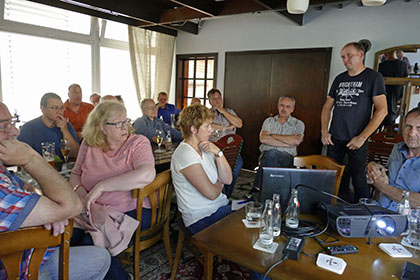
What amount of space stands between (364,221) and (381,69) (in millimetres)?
3332

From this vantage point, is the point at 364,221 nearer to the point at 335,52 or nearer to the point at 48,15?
the point at 335,52

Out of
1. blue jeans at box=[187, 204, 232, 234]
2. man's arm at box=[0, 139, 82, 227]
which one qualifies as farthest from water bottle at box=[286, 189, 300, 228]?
man's arm at box=[0, 139, 82, 227]

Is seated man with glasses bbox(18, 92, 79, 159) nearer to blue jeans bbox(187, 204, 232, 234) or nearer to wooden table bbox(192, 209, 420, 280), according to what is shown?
blue jeans bbox(187, 204, 232, 234)

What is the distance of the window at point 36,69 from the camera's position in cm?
399

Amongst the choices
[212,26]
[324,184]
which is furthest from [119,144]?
[212,26]

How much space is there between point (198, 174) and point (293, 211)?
60 centimetres

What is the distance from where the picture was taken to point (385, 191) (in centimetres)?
164

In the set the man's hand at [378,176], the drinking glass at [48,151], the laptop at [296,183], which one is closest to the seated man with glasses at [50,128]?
the drinking glass at [48,151]

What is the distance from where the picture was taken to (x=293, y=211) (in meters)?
1.32

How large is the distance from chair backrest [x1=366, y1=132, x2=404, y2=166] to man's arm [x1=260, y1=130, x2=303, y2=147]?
90 cm

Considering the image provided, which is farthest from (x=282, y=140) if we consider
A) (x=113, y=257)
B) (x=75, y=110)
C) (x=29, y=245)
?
(x=75, y=110)

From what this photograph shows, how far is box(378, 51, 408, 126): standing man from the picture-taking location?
3.69 meters

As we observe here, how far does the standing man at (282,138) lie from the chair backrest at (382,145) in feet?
2.80

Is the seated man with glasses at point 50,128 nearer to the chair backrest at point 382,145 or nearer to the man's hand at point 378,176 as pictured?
the man's hand at point 378,176
